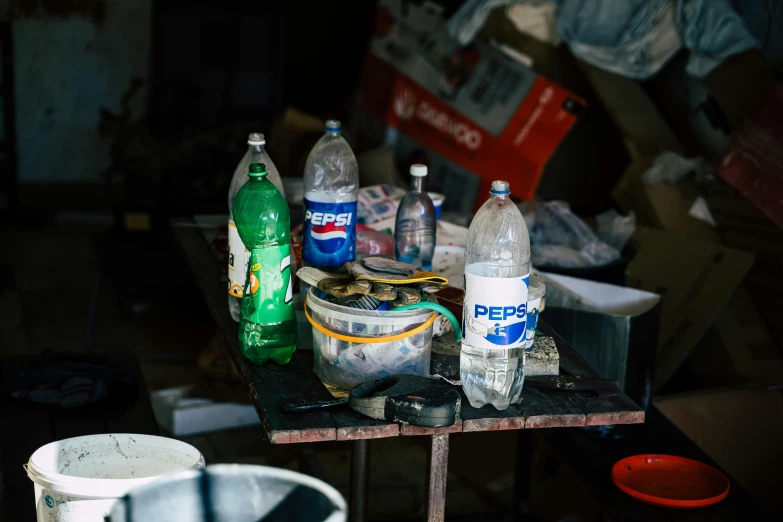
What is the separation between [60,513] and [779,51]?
10.7 feet

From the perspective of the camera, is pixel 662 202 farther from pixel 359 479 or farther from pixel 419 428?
pixel 419 428

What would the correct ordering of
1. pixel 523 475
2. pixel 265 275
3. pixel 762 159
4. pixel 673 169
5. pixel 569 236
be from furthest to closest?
pixel 673 169
pixel 762 159
pixel 569 236
pixel 523 475
pixel 265 275

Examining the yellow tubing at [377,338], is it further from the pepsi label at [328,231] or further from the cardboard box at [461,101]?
the cardboard box at [461,101]

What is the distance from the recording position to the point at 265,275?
1.90 meters

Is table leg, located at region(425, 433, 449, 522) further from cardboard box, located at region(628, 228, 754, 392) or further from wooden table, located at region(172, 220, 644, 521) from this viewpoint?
cardboard box, located at region(628, 228, 754, 392)

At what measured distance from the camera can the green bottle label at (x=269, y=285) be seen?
74.7 inches

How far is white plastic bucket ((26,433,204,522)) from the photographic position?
164 centimetres

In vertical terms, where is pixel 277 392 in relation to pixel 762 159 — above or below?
below

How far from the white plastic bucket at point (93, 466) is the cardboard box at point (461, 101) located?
114 inches


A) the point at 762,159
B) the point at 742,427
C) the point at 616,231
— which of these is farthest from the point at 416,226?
the point at 762,159

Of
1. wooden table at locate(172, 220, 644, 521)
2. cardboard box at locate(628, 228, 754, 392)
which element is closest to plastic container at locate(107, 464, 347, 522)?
wooden table at locate(172, 220, 644, 521)

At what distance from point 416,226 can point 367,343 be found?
2.20 feet

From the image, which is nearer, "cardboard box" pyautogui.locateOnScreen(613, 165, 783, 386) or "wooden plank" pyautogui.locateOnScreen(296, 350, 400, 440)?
"wooden plank" pyautogui.locateOnScreen(296, 350, 400, 440)

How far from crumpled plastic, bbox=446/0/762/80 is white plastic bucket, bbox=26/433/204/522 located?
2.81 m
